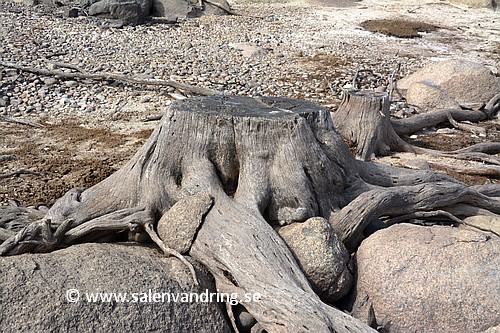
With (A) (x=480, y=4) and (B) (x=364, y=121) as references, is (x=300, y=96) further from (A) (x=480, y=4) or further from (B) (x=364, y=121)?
(A) (x=480, y=4)

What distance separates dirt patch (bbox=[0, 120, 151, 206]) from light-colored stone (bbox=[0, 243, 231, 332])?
92.8 inches

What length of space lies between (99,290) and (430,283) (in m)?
2.16

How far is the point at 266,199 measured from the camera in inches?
157

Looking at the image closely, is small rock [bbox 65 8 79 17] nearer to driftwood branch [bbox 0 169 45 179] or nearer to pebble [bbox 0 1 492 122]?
pebble [bbox 0 1 492 122]

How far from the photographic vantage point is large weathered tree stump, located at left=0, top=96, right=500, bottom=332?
3584 mm

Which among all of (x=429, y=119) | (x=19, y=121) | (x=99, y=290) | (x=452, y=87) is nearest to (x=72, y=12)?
(x=19, y=121)

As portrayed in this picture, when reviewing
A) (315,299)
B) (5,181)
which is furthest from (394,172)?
(5,181)

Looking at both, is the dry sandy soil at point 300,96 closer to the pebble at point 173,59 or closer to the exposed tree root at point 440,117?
the pebble at point 173,59

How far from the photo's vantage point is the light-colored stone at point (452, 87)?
9688 mm

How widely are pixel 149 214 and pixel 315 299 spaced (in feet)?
4.37

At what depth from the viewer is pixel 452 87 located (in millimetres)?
9867

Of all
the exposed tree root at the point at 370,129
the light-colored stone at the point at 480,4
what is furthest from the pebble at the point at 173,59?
the light-colored stone at the point at 480,4

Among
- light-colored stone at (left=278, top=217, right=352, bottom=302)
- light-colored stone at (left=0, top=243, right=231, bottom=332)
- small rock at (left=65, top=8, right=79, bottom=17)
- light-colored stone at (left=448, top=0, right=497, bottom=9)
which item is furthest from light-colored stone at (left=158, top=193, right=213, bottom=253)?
light-colored stone at (left=448, top=0, right=497, bottom=9)

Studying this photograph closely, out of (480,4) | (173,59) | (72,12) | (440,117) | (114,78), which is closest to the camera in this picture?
(440,117)
